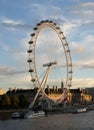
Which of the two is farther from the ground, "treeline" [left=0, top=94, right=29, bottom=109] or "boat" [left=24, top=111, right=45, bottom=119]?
"treeline" [left=0, top=94, right=29, bottom=109]

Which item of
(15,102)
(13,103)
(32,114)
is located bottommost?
(32,114)

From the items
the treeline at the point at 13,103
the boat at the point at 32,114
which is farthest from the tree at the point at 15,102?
the boat at the point at 32,114

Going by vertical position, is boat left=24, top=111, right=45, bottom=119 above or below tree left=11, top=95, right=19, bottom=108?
below

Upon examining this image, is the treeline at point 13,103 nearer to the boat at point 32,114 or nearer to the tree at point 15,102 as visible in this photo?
the tree at point 15,102

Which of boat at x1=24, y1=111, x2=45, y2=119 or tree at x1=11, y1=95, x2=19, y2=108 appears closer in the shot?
boat at x1=24, y1=111, x2=45, y2=119

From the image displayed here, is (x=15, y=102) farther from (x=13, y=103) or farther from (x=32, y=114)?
(x=32, y=114)

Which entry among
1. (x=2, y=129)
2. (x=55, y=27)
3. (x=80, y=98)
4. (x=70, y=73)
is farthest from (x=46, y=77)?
(x=80, y=98)

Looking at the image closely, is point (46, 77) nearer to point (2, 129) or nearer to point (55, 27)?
point (55, 27)

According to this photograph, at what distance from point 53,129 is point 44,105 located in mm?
32299

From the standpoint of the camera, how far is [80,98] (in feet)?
407

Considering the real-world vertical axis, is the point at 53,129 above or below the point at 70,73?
below

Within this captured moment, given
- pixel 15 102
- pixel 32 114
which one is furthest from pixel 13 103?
pixel 32 114

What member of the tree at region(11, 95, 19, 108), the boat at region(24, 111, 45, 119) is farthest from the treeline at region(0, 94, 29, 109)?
the boat at region(24, 111, 45, 119)

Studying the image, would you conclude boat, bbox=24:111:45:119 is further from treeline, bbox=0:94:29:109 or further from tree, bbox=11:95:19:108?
treeline, bbox=0:94:29:109
